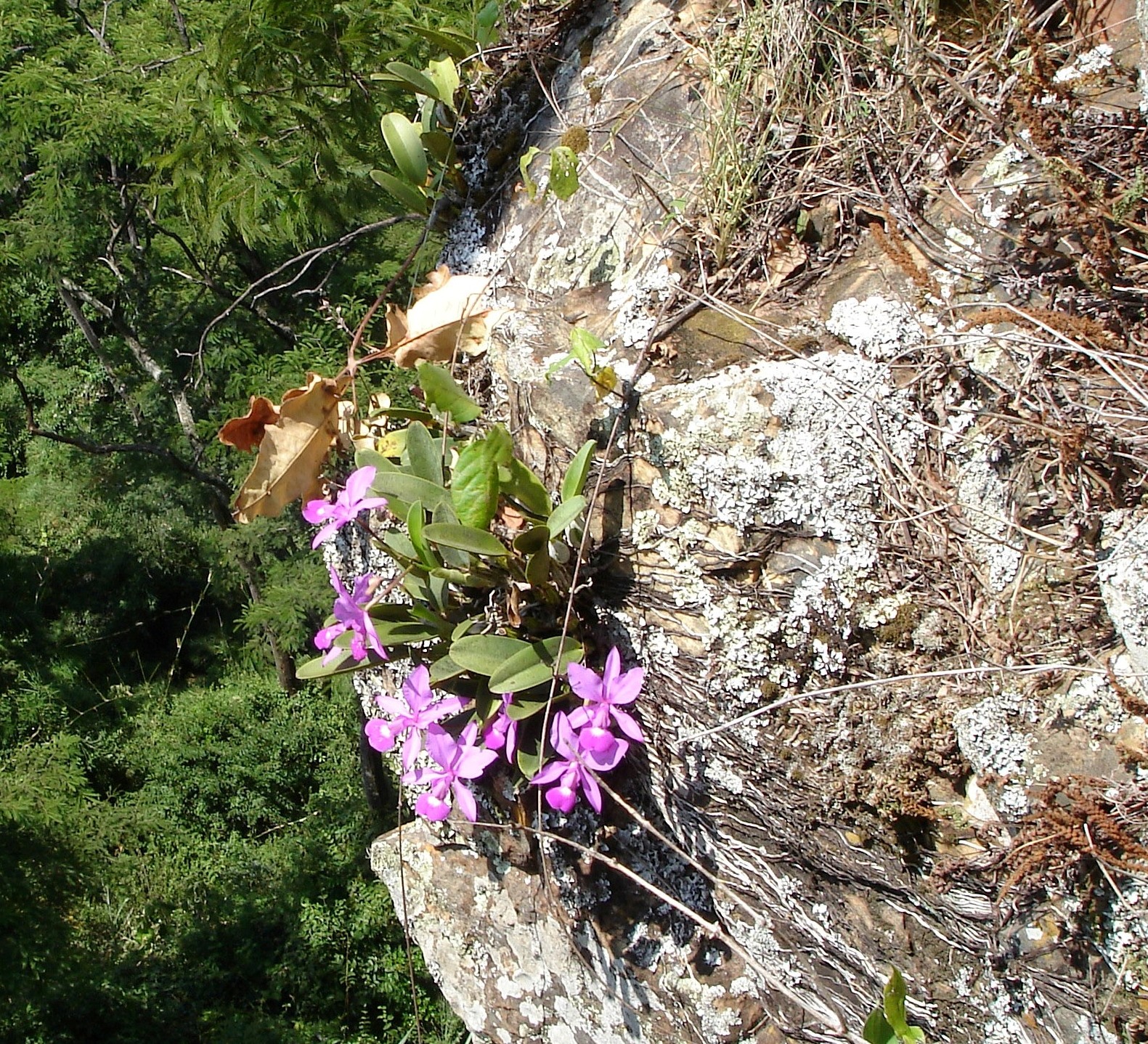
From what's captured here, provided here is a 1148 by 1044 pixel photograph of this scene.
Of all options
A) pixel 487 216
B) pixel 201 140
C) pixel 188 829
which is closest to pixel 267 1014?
pixel 188 829

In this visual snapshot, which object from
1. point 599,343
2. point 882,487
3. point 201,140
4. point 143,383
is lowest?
point 143,383

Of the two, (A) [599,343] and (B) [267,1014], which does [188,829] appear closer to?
(B) [267,1014]

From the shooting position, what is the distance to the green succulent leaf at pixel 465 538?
59.6 inches

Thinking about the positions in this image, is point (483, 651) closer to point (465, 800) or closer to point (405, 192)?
point (465, 800)

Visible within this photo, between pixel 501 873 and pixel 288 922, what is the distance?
4.16 metres

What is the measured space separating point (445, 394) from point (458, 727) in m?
0.60

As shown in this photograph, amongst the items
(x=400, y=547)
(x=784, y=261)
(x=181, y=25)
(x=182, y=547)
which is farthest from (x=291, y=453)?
(x=182, y=547)

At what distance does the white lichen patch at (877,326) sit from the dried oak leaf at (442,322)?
74cm

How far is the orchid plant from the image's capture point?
4.91ft

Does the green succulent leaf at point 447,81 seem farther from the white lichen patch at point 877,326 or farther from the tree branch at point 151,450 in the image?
the tree branch at point 151,450

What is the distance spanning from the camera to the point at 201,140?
3232mm

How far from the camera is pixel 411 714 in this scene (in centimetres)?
155

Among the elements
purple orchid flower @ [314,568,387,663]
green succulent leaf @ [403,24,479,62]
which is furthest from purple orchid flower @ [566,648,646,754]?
green succulent leaf @ [403,24,479,62]

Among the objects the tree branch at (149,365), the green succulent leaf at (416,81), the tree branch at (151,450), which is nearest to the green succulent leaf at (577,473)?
the green succulent leaf at (416,81)
